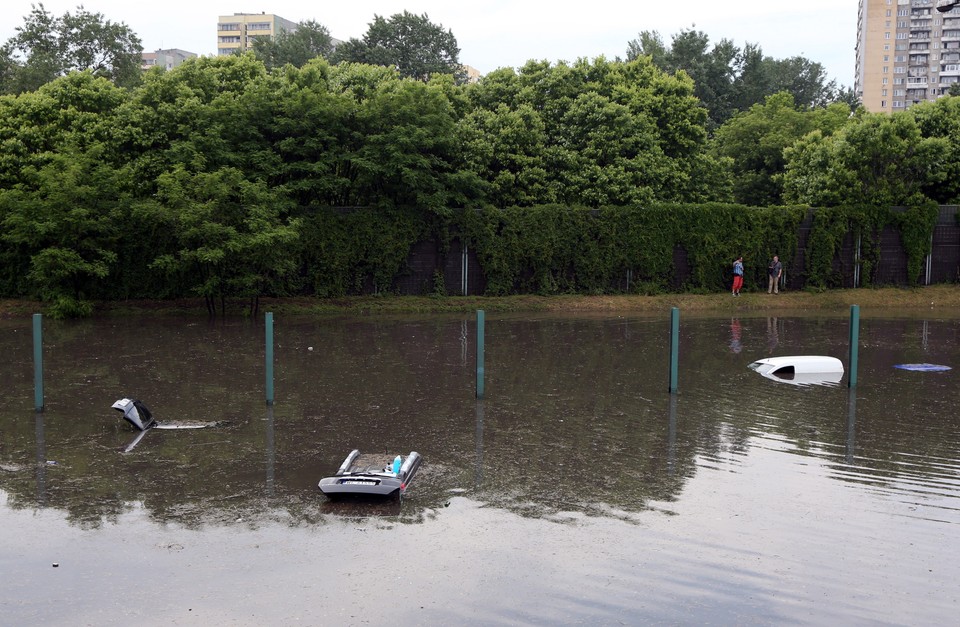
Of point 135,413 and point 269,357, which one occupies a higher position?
point 269,357

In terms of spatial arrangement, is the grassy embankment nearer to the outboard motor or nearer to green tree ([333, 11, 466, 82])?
the outboard motor

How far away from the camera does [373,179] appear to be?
96.6 feet

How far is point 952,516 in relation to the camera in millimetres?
9055

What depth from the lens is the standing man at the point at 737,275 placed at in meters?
31.6

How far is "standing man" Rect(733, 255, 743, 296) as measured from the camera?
104 ft

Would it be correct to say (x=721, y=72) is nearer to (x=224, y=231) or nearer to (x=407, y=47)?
(x=407, y=47)

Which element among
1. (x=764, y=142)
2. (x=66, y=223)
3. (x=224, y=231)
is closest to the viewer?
(x=224, y=231)

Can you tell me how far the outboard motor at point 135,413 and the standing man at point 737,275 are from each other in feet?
75.6

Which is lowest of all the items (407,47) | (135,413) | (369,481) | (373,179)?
(369,481)


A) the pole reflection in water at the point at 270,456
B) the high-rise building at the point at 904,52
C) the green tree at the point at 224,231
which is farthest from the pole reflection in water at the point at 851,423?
the high-rise building at the point at 904,52

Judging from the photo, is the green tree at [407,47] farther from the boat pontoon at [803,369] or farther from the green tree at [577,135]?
the boat pontoon at [803,369]

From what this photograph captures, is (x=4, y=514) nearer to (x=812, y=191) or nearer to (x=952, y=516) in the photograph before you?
(x=952, y=516)

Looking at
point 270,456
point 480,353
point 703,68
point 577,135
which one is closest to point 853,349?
point 480,353

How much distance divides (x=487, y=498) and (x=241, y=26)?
638 ft
